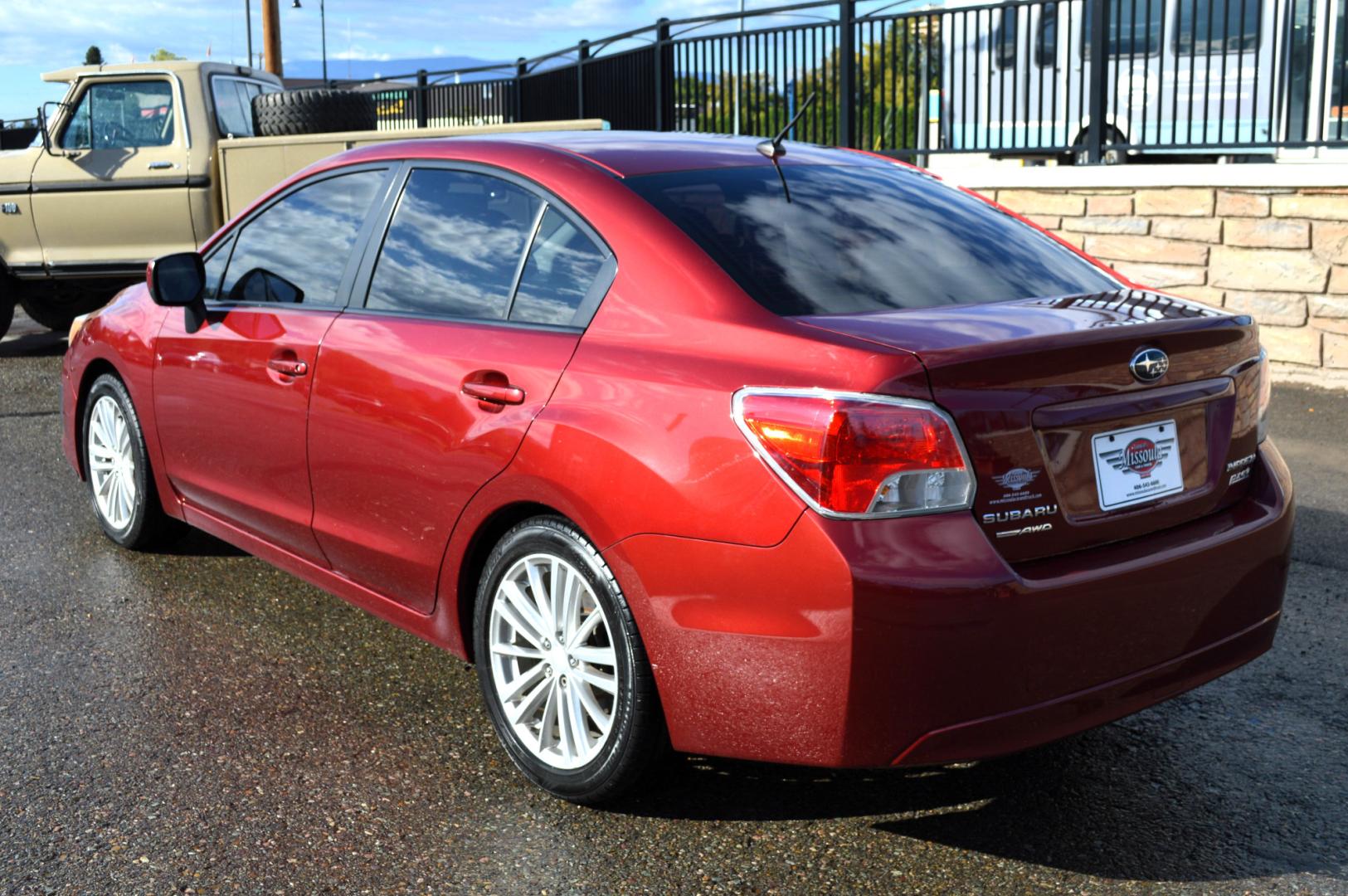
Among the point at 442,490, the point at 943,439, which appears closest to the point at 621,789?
the point at 442,490

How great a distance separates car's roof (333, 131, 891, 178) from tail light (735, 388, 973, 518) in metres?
1.12

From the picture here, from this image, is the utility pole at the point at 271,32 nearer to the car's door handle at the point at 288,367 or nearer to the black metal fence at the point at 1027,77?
the black metal fence at the point at 1027,77

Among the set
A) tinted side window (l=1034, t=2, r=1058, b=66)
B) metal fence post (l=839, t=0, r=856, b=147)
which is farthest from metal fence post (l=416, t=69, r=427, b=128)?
tinted side window (l=1034, t=2, r=1058, b=66)

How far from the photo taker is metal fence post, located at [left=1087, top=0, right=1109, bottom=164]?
10227 millimetres

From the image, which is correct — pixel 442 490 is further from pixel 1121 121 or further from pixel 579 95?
pixel 579 95

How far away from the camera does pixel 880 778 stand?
12.1 ft

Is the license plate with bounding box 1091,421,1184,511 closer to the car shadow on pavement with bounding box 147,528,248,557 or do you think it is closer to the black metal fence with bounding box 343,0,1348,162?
the car shadow on pavement with bounding box 147,528,248,557

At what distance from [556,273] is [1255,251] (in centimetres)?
669

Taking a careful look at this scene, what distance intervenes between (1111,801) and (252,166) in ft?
30.0

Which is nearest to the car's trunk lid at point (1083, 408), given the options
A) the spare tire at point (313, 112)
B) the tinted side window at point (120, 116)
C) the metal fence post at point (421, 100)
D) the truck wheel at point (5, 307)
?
the spare tire at point (313, 112)

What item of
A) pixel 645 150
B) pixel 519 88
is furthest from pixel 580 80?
pixel 645 150

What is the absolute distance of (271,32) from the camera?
73.2 ft

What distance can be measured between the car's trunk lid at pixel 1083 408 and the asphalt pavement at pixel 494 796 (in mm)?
739

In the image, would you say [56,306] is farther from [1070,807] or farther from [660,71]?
[1070,807]
